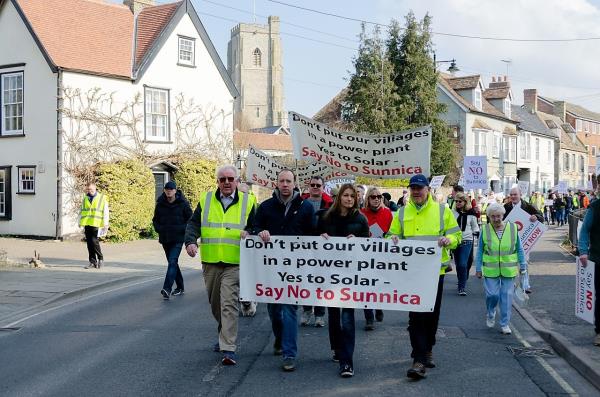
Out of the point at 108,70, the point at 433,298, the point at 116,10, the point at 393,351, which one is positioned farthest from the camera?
the point at 116,10

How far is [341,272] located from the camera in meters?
7.32

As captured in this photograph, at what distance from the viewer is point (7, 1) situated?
1005 inches

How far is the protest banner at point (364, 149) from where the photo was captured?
10422mm

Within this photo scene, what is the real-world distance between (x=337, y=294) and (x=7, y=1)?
22.7 m

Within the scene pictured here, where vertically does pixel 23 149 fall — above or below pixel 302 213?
above

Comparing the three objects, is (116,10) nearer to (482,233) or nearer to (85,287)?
(85,287)

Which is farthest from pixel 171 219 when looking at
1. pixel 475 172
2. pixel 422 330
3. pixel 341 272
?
pixel 475 172

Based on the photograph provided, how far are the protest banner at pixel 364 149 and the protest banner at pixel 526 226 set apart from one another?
276 centimetres

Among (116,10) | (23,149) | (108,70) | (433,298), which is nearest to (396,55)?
(116,10)

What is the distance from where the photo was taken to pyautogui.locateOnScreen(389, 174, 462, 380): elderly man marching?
712cm

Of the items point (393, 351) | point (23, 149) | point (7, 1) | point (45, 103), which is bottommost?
point (393, 351)

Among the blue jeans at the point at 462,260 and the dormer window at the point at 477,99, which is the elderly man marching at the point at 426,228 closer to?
the blue jeans at the point at 462,260

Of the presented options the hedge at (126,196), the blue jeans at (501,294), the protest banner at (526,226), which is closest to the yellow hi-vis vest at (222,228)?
the blue jeans at (501,294)

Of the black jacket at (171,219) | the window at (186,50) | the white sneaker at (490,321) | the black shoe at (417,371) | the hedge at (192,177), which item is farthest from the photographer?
the window at (186,50)
